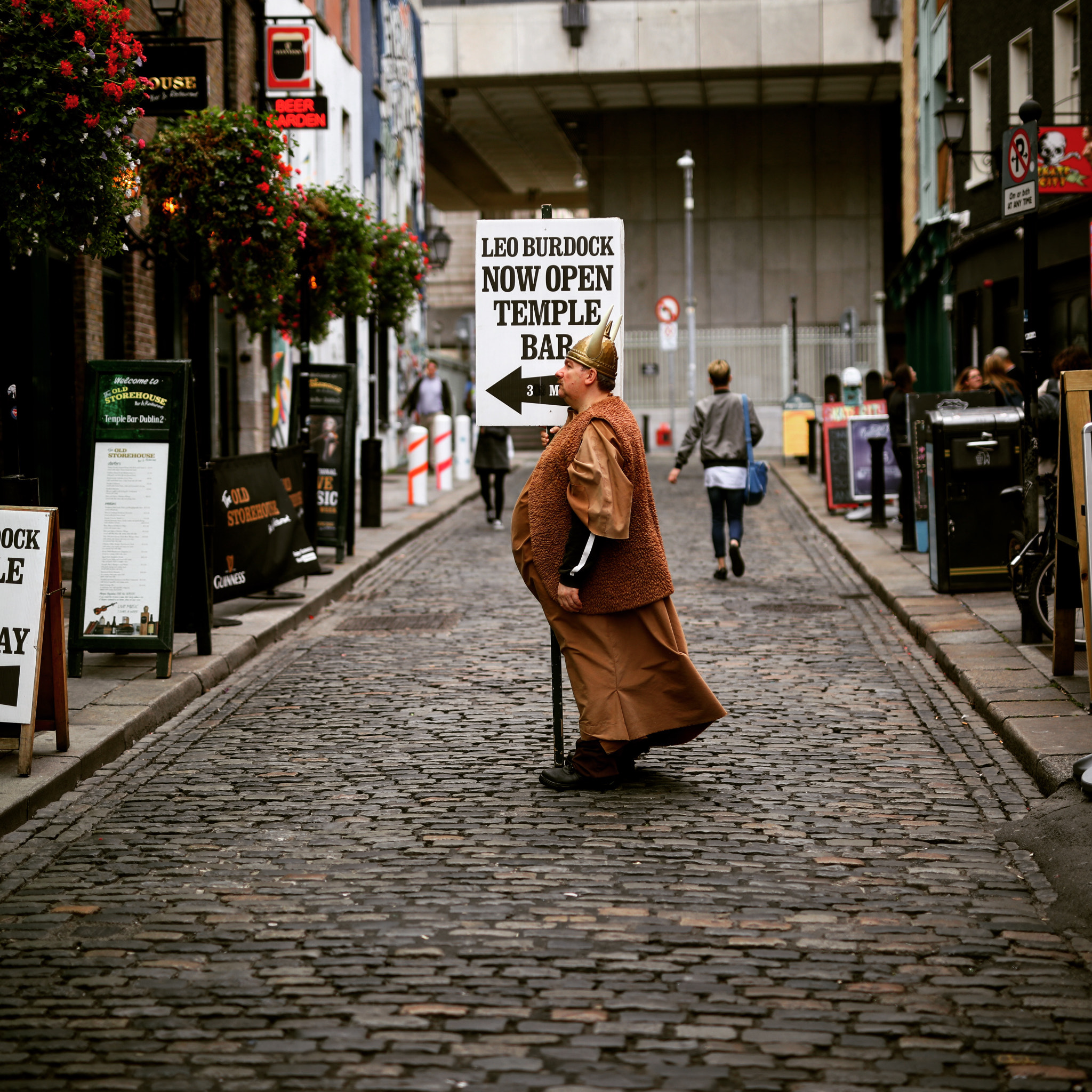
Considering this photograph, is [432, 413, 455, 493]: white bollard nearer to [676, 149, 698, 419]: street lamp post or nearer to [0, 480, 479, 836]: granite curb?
[0, 480, 479, 836]: granite curb

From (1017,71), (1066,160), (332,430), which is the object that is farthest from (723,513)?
(1017,71)

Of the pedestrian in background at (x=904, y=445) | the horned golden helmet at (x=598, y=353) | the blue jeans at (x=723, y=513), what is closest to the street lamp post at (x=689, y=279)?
the pedestrian in background at (x=904, y=445)

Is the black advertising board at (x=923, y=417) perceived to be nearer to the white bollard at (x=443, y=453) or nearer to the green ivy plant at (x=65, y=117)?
the green ivy plant at (x=65, y=117)

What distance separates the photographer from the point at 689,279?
38344mm

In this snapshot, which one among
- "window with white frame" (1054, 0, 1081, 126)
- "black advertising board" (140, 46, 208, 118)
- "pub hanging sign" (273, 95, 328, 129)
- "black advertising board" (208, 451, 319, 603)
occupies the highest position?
"window with white frame" (1054, 0, 1081, 126)

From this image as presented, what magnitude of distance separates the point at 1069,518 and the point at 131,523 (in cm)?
495

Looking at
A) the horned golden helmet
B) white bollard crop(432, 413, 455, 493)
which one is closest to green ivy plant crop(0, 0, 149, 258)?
the horned golden helmet

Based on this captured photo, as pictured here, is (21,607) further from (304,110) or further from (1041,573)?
(304,110)

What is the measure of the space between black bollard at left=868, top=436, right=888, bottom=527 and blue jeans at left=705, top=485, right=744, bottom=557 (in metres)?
2.58

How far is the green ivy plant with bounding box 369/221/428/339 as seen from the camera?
1880 centimetres

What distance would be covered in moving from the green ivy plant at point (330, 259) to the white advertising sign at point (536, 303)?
24.6ft

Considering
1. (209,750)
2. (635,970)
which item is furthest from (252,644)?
(635,970)

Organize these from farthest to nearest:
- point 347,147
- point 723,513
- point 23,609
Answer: point 347,147
point 723,513
point 23,609

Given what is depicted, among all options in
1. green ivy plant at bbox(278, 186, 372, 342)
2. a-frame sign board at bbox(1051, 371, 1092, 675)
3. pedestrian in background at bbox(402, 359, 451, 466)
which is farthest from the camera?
pedestrian in background at bbox(402, 359, 451, 466)
